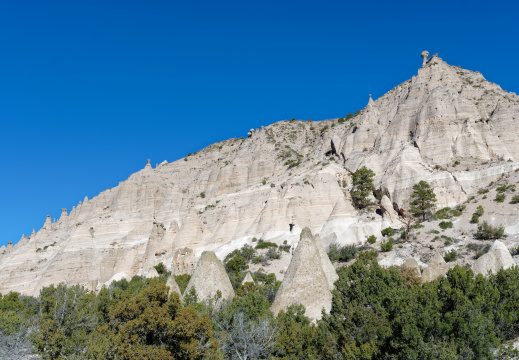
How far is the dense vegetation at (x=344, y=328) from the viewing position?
13914mm

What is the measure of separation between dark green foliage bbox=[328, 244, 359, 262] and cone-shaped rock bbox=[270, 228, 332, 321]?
17.9 meters

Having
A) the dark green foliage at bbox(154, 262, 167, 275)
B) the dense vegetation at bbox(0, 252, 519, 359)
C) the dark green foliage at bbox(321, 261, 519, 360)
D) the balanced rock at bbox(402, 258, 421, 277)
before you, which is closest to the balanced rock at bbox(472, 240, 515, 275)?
the balanced rock at bbox(402, 258, 421, 277)

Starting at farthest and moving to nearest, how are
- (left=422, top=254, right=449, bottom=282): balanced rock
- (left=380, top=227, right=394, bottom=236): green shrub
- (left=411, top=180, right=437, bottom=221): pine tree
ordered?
(left=411, top=180, right=437, bottom=221): pine tree, (left=380, top=227, right=394, bottom=236): green shrub, (left=422, top=254, right=449, bottom=282): balanced rock

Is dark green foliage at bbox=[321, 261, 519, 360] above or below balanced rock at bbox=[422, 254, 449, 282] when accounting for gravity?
below

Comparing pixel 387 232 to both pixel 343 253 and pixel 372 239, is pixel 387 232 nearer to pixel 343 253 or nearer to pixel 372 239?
pixel 372 239

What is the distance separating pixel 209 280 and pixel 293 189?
103 feet

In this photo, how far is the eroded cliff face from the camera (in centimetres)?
4919

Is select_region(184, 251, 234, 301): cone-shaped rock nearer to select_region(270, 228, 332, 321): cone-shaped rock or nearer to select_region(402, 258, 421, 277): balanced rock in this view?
select_region(270, 228, 332, 321): cone-shaped rock

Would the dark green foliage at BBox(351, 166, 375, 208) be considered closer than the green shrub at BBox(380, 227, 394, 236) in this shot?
No

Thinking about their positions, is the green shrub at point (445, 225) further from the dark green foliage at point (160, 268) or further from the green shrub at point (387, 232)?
the dark green foliage at point (160, 268)

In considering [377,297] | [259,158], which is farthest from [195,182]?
[377,297]

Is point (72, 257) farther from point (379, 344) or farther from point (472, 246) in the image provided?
point (379, 344)

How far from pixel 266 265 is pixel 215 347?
28.8m

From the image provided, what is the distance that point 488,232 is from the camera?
35.8 m
